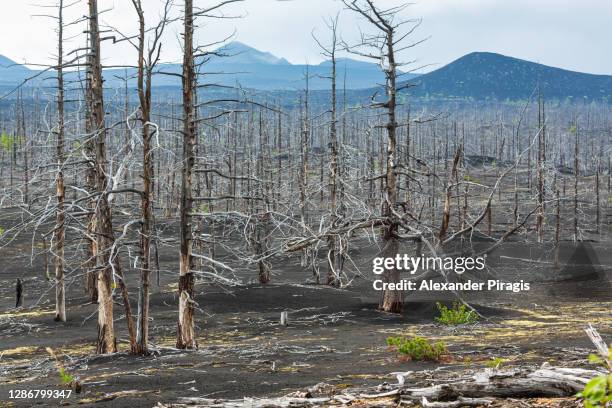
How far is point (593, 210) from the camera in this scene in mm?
67188

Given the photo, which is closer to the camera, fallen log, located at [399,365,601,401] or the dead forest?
fallen log, located at [399,365,601,401]

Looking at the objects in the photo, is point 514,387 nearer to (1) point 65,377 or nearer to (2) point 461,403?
(2) point 461,403

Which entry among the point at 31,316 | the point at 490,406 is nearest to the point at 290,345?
the point at 490,406

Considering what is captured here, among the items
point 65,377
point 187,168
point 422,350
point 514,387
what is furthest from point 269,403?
point 187,168

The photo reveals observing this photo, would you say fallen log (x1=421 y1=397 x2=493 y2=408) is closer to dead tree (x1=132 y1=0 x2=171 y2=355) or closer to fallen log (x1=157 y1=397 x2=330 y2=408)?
fallen log (x1=157 y1=397 x2=330 y2=408)

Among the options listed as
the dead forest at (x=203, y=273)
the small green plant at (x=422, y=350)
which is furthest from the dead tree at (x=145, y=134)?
the small green plant at (x=422, y=350)

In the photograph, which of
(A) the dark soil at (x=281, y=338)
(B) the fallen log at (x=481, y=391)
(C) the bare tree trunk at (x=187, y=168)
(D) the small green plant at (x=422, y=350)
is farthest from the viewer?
(C) the bare tree trunk at (x=187, y=168)

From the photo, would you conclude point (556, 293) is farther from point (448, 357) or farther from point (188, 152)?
point (188, 152)

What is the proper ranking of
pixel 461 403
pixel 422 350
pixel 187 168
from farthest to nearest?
pixel 187 168 → pixel 422 350 → pixel 461 403

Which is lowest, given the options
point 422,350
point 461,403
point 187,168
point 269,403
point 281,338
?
point 281,338

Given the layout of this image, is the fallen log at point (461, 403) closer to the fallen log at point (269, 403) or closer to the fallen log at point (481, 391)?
the fallen log at point (481, 391)

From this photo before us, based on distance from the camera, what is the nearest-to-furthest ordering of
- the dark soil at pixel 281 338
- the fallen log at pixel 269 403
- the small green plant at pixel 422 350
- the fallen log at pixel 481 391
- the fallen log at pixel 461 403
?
the fallen log at pixel 461 403 < the fallen log at pixel 481 391 < the fallen log at pixel 269 403 < the dark soil at pixel 281 338 < the small green plant at pixel 422 350

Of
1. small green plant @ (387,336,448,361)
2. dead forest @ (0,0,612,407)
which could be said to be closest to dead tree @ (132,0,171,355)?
dead forest @ (0,0,612,407)

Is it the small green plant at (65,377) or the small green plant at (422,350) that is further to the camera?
the small green plant at (422,350)
